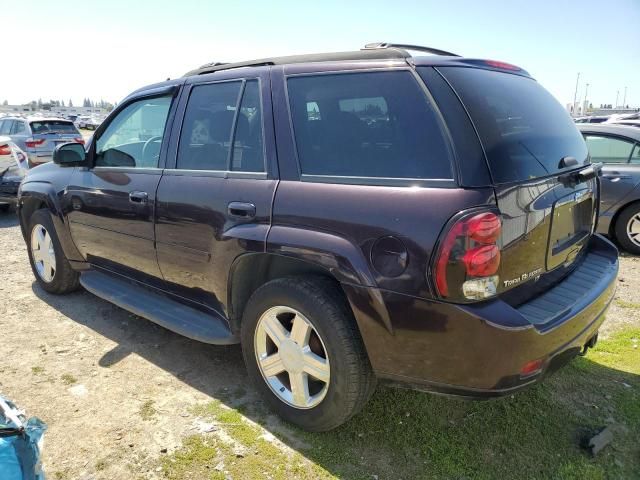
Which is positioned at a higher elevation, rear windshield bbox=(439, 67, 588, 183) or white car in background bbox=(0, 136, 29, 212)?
rear windshield bbox=(439, 67, 588, 183)

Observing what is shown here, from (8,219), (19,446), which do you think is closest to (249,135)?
(19,446)

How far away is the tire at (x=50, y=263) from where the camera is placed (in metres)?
4.47

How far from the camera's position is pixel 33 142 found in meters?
13.1

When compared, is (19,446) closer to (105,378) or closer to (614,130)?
(105,378)

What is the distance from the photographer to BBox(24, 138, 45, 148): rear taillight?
13.0m

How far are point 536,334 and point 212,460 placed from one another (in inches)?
66.0

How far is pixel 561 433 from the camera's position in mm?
2658

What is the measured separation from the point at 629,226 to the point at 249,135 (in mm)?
5479

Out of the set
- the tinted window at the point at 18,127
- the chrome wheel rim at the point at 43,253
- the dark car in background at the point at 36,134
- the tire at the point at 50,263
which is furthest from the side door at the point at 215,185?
the tinted window at the point at 18,127

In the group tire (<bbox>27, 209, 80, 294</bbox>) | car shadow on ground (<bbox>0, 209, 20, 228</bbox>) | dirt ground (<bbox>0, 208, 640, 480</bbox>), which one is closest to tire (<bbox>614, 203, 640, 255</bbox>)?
dirt ground (<bbox>0, 208, 640, 480</bbox>)

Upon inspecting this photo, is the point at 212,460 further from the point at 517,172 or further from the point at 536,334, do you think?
the point at 517,172

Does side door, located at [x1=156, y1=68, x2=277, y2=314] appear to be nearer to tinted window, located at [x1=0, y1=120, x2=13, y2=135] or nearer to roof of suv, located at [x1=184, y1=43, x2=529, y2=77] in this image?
roof of suv, located at [x1=184, y1=43, x2=529, y2=77]

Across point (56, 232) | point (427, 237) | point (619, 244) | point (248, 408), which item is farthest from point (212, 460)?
point (619, 244)

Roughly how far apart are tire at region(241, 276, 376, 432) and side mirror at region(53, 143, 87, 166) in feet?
7.37
